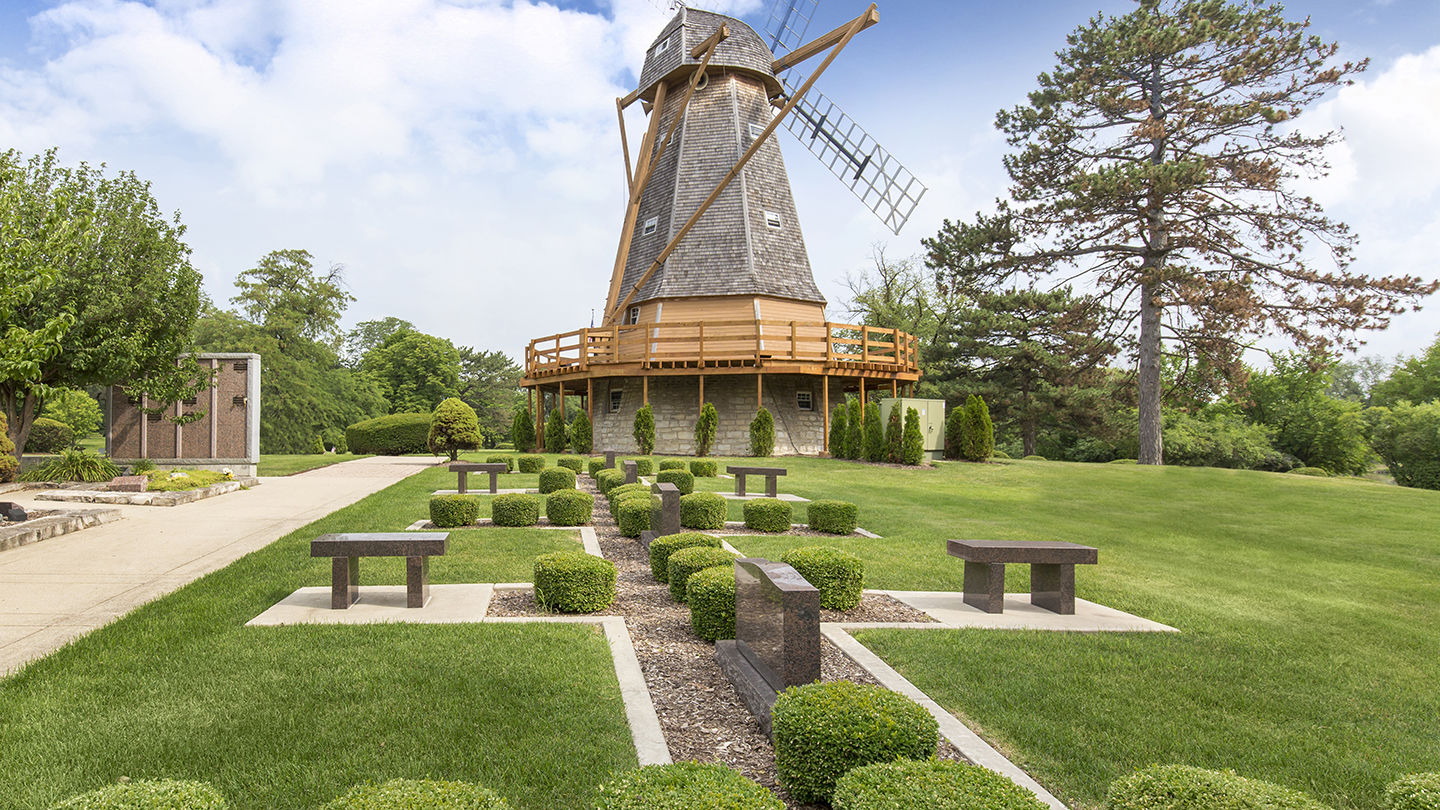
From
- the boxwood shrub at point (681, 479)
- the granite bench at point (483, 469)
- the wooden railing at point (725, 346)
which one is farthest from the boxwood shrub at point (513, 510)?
the wooden railing at point (725, 346)

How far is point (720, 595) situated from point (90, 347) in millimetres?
13540

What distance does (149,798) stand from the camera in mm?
2402

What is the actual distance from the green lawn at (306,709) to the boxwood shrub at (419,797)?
71cm

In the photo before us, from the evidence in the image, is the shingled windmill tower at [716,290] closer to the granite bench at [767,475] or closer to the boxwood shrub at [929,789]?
the granite bench at [767,475]

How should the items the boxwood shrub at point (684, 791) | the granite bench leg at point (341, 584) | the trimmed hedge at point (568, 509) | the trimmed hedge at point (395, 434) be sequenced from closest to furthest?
the boxwood shrub at point (684, 791) < the granite bench leg at point (341, 584) < the trimmed hedge at point (568, 509) < the trimmed hedge at point (395, 434)

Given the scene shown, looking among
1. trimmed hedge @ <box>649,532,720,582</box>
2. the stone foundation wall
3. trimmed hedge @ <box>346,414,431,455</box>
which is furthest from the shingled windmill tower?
trimmed hedge @ <box>649,532,720,582</box>

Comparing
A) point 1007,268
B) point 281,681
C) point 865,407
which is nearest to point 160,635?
point 281,681

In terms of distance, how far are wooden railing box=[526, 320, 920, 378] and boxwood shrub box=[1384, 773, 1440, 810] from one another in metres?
20.9

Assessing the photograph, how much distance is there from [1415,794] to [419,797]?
3.46 meters

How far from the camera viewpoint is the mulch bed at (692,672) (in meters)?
3.88

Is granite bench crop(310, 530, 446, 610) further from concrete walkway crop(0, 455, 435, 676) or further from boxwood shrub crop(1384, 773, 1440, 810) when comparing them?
boxwood shrub crop(1384, 773, 1440, 810)

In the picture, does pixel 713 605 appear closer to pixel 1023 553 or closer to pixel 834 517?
pixel 1023 553

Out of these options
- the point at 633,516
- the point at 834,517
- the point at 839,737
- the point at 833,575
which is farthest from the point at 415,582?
the point at 834,517

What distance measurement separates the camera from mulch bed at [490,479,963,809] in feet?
12.7
